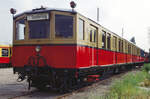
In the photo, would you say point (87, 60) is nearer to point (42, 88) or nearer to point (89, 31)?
point (89, 31)

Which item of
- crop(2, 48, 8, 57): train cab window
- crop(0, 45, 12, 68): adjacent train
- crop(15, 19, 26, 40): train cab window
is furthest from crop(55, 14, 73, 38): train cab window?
crop(2, 48, 8, 57): train cab window

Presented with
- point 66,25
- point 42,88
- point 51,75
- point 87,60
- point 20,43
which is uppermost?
point 66,25

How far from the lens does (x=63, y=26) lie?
776cm

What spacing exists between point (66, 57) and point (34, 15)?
211 cm

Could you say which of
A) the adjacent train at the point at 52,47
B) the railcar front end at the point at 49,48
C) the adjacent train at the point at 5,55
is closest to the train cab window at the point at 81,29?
the adjacent train at the point at 52,47

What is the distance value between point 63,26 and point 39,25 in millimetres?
970

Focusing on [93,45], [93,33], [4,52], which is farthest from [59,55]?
[4,52]

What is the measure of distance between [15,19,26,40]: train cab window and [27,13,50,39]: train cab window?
1.44 ft

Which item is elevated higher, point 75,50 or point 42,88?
point 75,50

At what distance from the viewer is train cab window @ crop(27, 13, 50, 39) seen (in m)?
7.82

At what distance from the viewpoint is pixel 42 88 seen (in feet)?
28.7

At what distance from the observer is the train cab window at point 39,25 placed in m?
7.82

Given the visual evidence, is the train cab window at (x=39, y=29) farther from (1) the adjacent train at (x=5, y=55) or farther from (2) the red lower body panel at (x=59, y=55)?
(1) the adjacent train at (x=5, y=55)

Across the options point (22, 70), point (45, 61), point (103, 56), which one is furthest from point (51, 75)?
point (103, 56)
